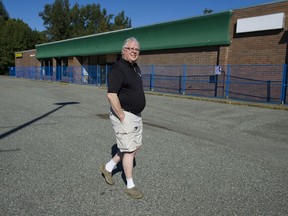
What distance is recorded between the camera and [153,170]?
454 centimetres

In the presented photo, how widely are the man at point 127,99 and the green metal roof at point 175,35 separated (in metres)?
13.7

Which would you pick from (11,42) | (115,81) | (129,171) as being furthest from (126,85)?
(11,42)

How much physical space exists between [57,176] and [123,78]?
6.33 ft

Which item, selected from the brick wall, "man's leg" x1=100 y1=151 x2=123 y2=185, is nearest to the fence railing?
the brick wall

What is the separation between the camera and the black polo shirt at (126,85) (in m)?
3.32

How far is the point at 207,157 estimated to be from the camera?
17.4 ft

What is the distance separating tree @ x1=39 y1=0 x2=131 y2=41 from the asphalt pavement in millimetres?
62911

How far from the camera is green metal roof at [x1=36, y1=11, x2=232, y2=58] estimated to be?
16.3 m

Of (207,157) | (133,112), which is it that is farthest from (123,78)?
(207,157)

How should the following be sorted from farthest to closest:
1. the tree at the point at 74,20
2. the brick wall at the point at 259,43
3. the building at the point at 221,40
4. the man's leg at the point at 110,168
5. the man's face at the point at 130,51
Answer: the tree at the point at 74,20 → the building at the point at 221,40 → the brick wall at the point at 259,43 → the man's leg at the point at 110,168 → the man's face at the point at 130,51

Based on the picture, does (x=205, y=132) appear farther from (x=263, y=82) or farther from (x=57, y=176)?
(x=263, y=82)

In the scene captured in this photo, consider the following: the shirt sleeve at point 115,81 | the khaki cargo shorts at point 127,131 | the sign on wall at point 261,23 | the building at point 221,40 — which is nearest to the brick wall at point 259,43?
the building at point 221,40

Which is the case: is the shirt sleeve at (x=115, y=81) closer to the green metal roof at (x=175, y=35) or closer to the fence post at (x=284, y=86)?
the fence post at (x=284, y=86)

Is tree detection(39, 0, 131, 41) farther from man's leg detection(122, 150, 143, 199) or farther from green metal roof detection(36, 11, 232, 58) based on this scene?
man's leg detection(122, 150, 143, 199)
